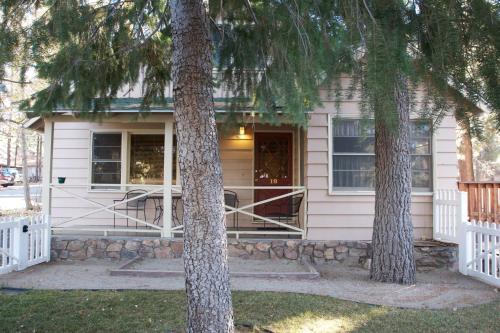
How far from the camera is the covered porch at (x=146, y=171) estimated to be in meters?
9.26

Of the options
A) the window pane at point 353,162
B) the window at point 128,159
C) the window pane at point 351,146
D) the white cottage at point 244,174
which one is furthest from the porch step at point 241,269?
the window at point 128,159

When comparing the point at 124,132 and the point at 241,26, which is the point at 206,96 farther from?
the point at 124,132

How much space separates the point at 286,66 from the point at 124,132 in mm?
5960

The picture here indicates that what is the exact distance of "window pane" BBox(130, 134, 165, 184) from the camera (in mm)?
9633

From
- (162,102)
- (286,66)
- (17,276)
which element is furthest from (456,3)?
(17,276)

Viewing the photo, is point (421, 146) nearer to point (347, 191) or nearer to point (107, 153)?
point (347, 191)

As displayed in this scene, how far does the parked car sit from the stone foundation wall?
3342 centimetres

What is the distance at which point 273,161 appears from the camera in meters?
9.92

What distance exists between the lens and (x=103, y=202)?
9.37 meters

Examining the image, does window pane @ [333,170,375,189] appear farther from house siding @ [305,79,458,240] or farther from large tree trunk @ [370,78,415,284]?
large tree trunk @ [370,78,415,284]

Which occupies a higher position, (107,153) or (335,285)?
(107,153)

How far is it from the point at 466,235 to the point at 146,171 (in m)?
6.61

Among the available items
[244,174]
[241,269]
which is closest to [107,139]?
[244,174]

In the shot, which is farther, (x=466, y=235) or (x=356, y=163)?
(x=356, y=163)
